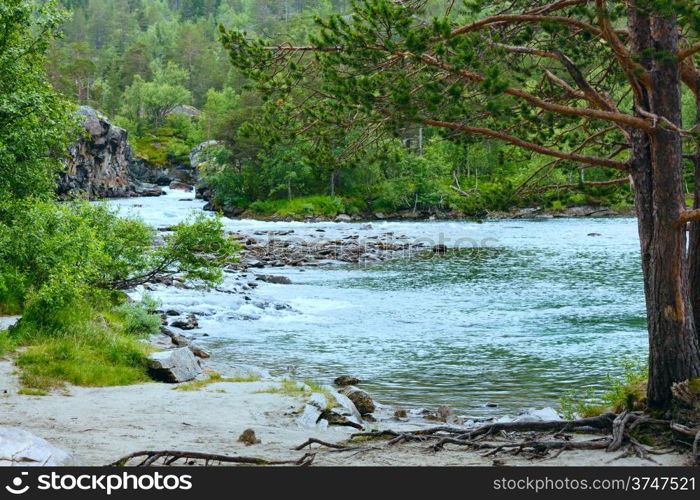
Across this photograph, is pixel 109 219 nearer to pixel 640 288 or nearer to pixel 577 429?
pixel 577 429

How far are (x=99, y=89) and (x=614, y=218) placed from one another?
8824 cm

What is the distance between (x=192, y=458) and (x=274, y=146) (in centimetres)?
555

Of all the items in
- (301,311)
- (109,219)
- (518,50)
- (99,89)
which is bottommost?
(301,311)

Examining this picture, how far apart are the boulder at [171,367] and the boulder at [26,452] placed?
7250 mm

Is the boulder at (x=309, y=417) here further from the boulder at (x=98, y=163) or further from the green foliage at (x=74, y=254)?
the boulder at (x=98, y=163)

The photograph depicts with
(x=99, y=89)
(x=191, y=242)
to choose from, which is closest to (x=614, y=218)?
(x=191, y=242)

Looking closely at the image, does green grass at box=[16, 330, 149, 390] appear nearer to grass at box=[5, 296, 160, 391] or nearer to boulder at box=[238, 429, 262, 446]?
grass at box=[5, 296, 160, 391]

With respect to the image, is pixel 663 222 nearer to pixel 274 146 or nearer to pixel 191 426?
pixel 274 146

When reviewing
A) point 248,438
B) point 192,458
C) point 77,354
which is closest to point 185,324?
point 77,354

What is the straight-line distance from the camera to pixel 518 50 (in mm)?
9320

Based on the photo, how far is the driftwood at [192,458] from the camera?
727 centimetres

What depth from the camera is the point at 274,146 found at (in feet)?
38.3

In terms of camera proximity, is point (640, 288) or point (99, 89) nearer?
point (640, 288)

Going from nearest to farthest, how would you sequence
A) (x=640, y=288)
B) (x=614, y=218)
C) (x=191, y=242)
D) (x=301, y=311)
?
(x=191, y=242) → (x=301, y=311) → (x=640, y=288) → (x=614, y=218)
